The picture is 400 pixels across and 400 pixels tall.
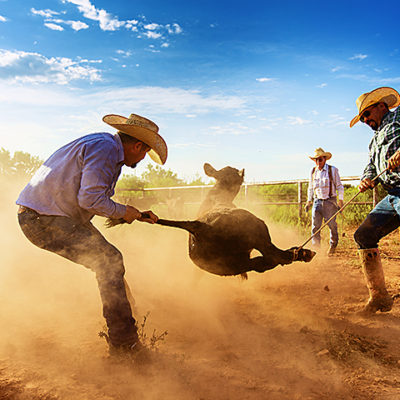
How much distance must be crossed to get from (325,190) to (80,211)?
5928 millimetres

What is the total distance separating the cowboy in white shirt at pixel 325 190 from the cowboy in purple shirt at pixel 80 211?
5690 millimetres

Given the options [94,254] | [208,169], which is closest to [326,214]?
[208,169]

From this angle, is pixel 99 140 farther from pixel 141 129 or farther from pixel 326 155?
pixel 326 155

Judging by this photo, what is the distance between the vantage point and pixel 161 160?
11.7 ft

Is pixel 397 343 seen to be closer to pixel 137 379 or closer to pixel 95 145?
pixel 137 379

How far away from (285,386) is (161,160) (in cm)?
235

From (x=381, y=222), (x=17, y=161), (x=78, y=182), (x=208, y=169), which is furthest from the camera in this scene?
(x=17, y=161)

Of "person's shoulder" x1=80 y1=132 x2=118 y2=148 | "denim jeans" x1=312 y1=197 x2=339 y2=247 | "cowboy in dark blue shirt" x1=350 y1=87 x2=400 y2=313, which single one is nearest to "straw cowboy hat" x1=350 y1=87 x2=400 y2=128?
"cowboy in dark blue shirt" x1=350 y1=87 x2=400 y2=313

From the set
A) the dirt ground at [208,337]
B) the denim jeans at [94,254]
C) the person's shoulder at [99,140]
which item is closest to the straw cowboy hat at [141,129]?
the person's shoulder at [99,140]

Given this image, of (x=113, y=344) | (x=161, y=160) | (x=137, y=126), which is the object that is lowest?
(x=113, y=344)

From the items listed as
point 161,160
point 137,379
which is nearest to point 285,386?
point 137,379

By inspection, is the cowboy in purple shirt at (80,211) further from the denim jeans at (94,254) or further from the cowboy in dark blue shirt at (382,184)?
the cowboy in dark blue shirt at (382,184)

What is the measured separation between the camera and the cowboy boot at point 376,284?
3.98 m

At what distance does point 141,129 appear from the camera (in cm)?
312
